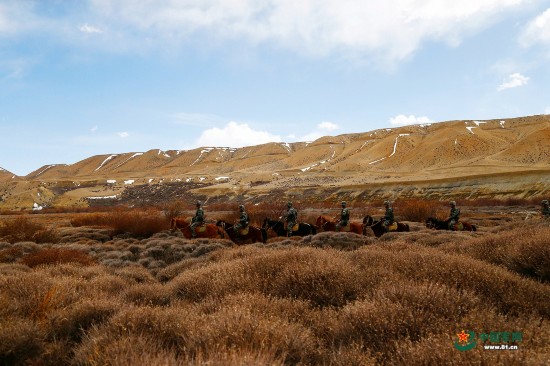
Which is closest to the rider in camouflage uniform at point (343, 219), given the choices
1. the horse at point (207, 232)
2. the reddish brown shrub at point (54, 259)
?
the horse at point (207, 232)

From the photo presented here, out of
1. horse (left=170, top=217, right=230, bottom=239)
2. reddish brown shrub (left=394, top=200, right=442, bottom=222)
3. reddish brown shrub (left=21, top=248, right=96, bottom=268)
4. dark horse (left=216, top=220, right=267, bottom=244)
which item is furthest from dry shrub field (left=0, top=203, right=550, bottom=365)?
reddish brown shrub (left=394, top=200, right=442, bottom=222)

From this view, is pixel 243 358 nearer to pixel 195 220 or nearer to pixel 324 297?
pixel 324 297

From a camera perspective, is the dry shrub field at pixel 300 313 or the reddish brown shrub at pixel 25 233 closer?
the dry shrub field at pixel 300 313

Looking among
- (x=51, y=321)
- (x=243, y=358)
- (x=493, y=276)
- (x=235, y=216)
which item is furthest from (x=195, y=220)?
(x=243, y=358)

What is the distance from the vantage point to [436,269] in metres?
6.24

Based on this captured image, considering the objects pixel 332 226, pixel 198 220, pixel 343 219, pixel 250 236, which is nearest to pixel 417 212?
pixel 332 226

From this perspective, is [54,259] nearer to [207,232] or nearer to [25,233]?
[207,232]

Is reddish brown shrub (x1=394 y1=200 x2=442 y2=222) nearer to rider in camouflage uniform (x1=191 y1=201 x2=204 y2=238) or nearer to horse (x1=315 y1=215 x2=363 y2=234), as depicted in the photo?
horse (x1=315 y1=215 x2=363 y2=234)

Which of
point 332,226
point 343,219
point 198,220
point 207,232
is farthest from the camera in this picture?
point 332,226

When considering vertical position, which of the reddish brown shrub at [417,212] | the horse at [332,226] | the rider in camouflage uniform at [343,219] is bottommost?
the reddish brown shrub at [417,212]

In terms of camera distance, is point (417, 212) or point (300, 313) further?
point (417, 212)

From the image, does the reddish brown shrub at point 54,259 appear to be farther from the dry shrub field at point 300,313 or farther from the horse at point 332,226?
the horse at point 332,226

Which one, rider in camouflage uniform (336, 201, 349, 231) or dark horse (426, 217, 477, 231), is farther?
rider in camouflage uniform (336, 201, 349, 231)

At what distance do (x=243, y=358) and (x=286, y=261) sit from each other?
14.2 feet
